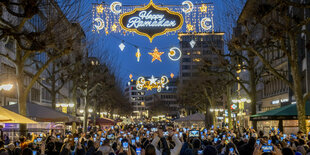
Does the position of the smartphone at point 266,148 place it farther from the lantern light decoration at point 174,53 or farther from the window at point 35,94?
the window at point 35,94

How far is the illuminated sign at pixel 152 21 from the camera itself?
973 inches

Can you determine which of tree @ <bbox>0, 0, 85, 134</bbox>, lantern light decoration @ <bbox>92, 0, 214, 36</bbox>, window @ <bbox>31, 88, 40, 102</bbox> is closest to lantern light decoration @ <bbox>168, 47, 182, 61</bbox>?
lantern light decoration @ <bbox>92, 0, 214, 36</bbox>

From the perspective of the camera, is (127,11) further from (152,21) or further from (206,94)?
(206,94)

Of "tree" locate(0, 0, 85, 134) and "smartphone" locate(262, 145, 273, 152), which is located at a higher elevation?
"tree" locate(0, 0, 85, 134)

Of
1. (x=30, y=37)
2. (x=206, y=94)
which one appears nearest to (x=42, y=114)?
(x=30, y=37)

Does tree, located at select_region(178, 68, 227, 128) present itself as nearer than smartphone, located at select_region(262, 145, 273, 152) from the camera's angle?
No

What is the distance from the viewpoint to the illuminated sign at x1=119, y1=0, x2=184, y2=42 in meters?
24.7

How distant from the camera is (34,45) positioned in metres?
14.4

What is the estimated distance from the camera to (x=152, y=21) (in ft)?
81.5

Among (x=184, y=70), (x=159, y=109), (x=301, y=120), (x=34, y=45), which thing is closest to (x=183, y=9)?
(x=301, y=120)

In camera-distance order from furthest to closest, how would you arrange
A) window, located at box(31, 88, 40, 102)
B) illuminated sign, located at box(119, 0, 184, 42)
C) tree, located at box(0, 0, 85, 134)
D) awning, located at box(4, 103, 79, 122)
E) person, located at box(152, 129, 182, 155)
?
1. window, located at box(31, 88, 40, 102)
2. illuminated sign, located at box(119, 0, 184, 42)
3. awning, located at box(4, 103, 79, 122)
4. tree, located at box(0, 0, 85, 134)
5. person, located at box(152, 129, 182, 155)

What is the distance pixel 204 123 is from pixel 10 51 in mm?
31352

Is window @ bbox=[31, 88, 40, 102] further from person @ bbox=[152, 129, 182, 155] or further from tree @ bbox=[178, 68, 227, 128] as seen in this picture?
person @ bbox=[152, 129, 182, 155]

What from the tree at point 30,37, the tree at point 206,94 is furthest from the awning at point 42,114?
the tree at point 206,94
